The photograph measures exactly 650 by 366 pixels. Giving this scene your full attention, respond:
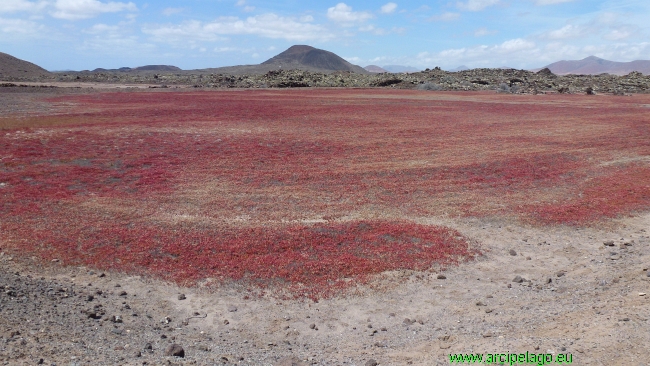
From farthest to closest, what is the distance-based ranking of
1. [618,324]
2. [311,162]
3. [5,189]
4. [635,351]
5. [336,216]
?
[311,162], [5,189], [336,216], [618,324], [635,351]

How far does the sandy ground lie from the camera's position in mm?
5516

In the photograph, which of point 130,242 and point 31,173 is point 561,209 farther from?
point 31,173

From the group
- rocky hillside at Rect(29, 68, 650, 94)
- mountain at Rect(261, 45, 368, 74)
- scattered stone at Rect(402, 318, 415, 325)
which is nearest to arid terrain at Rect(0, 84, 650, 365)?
scattered stone at Rect(402, 318, 415, 325)

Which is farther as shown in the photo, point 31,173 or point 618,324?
point 31,173

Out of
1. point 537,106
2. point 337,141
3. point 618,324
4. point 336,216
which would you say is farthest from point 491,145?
point 537,106

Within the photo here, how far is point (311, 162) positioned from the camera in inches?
677

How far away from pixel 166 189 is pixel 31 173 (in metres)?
4.96

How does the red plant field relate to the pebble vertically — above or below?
above

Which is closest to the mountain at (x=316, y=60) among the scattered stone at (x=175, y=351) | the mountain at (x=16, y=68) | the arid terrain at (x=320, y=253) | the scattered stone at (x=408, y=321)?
the mountain at (x=16, y=68)

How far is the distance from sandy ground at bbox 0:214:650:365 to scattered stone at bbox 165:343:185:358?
0.24 feet

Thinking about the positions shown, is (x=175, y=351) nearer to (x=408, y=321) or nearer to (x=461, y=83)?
(x=408, y=321)

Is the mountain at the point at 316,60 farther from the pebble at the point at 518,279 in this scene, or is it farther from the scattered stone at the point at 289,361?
the scattered stone at the point at 289,361

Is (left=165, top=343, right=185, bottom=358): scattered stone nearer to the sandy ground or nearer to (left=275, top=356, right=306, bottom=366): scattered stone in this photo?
the sandy ground

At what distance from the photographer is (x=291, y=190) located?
13289 mm
